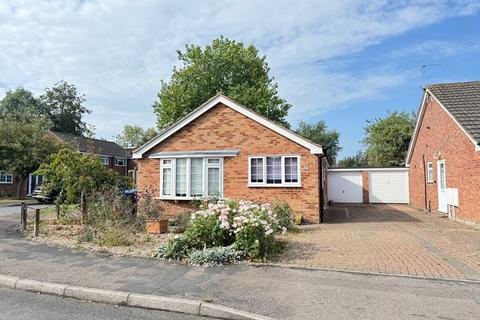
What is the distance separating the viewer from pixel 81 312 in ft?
17.5

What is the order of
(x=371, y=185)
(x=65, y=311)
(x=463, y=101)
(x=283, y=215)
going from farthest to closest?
(x=371, y=185) < (x=463, y=101) < (x=283, y=215) < (x=65, y=311)

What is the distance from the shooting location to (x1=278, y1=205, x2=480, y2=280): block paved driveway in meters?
7.16

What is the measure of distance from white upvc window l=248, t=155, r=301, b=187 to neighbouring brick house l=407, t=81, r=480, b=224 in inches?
248

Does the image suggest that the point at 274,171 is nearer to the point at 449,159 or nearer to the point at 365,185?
the point at 449,159

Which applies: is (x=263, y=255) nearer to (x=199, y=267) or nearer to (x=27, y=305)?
(x=199, y=267)

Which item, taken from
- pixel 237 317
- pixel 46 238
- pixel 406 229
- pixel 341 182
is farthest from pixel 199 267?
Answer: pixel 341 182

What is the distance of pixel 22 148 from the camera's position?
97.9 ft

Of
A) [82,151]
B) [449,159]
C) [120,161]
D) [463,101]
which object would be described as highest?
[82,151]

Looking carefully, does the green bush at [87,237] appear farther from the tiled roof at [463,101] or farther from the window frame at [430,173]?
the window frame at [430,173]

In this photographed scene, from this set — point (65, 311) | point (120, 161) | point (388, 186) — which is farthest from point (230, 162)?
point (120, 161)

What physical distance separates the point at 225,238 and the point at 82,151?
123 ft

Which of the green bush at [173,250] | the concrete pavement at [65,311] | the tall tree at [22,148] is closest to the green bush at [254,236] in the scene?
the green bush at [173,250]

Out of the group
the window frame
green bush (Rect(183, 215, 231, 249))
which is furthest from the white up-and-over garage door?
green bush (Rect(183, 215, 231, 249))

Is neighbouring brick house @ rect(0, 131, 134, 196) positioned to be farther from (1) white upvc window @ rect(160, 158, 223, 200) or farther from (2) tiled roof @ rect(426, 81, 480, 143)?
(2) tiled roof @ rect(426, 81, 480, 143)
